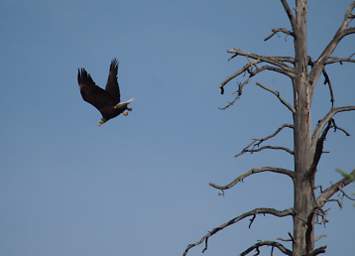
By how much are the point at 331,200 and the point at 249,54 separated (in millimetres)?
2287

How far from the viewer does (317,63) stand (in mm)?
7340

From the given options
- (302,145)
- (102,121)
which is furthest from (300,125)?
(102,121)

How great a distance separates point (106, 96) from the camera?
855 cm

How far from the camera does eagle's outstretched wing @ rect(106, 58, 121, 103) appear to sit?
8506 mm

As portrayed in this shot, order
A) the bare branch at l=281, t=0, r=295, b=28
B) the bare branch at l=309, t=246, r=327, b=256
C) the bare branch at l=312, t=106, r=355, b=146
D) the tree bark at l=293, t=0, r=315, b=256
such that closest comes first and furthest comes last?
1. the bare branch at l=309, t=246, r=327, b=256
2. the tree bark at l=293, t=0, r=315, b=256
3. the bare branch at l=312, t=106, r=355, b=146
4. the bare branch at l=281, t=0, r=295, b=28

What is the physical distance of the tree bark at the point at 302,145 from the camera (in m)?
6.76

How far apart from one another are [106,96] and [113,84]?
1.01ft

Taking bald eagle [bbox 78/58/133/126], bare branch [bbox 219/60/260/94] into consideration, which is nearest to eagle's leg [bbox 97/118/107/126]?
bald eagle [bbox 78/58/133/126]

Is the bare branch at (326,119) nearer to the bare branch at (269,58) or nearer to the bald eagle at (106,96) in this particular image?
the bare branch at (269,58)

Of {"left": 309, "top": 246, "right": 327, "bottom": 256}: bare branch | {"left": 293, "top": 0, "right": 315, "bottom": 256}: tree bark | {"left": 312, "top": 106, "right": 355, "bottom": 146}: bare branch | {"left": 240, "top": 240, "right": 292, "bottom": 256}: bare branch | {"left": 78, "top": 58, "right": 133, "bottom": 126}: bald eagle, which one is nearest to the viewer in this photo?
{"left": 309, "top": 246, "right": 327, "bottom": 256}: bare branch

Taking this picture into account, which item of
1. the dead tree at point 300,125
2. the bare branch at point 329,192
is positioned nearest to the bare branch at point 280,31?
the dead tree at point 300,125

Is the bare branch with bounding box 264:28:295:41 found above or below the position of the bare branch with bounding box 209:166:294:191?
above

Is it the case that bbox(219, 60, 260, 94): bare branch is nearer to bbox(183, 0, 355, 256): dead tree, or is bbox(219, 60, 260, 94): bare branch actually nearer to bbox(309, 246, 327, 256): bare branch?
bbox(183, 0, 355, 256): dead tree

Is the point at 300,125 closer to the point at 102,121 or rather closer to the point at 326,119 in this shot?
the point at 326,119
